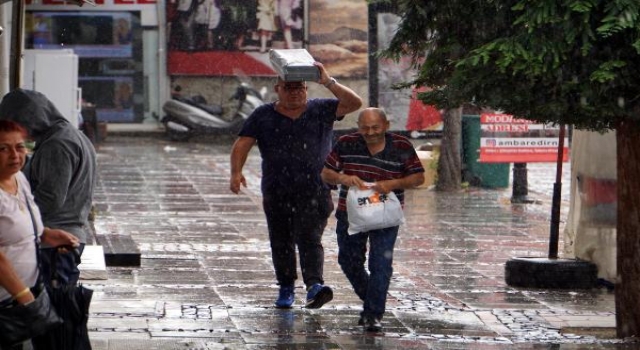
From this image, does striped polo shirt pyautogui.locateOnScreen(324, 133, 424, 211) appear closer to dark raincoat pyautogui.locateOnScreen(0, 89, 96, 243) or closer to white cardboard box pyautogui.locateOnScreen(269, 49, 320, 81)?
white cardboard box pyautogui.locateOnScreen(269, 49, 320, 81)

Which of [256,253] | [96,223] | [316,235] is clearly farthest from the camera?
[96,223]

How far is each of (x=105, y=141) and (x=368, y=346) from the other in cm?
2145

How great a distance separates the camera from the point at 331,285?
11312 mm

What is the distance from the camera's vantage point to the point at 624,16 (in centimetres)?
782

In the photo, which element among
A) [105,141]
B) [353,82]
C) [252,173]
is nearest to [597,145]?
[252,173]

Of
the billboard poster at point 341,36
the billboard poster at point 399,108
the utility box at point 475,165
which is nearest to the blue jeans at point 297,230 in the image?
the utility box at point 475,165

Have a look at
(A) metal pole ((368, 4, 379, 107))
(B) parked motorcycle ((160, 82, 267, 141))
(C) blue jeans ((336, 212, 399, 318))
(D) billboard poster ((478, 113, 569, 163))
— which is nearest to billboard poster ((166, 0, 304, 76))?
(B) parked motorcycle ((160, 82, 267, 141))

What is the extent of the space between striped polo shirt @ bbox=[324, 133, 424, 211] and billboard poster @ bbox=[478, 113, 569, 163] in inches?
402

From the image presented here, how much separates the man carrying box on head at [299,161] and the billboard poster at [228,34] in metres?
22.8

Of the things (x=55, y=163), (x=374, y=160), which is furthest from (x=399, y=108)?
(x=55, y=163)

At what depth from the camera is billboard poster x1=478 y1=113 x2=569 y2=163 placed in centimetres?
1931

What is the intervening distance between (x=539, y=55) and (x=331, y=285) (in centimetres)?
386

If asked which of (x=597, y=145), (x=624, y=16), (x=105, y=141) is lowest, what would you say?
(x=105, y=141)

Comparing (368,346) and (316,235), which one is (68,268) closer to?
(368,346)
